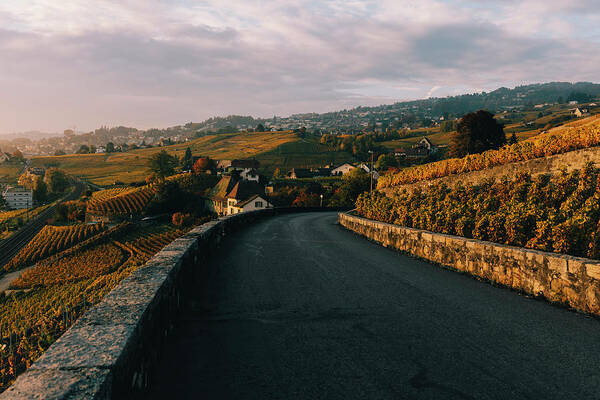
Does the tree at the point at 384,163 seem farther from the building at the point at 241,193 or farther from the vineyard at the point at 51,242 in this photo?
the vineyard at the point at 51,242

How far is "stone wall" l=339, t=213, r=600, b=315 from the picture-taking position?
5812mm

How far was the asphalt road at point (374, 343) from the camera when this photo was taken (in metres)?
3.61

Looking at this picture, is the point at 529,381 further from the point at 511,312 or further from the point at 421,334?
the point at 511,312

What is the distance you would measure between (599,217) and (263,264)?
7500mm

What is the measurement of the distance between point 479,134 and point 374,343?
A: 169 feet

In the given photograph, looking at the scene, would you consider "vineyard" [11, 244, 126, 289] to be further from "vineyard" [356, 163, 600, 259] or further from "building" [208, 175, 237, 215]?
"vineyard" [356, 163, 600, 259]

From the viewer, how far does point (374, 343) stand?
15.3 feet

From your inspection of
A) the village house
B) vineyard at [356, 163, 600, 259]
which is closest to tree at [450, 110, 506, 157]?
vineyard at [356, 163, 600, 259]

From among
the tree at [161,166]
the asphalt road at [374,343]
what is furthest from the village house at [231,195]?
the asphalt road at [374,343]

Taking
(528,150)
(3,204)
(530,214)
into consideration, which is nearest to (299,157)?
(3,204)

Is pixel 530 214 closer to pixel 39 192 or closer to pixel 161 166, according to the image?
pixel 161 166

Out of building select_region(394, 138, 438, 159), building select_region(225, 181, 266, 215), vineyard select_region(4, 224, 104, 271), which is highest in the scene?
building select_region(394, 138, 438, 159)

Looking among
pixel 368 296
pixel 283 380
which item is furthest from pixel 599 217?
pixel 283 380

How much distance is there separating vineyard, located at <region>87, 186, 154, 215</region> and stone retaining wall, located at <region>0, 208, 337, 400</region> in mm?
96006
